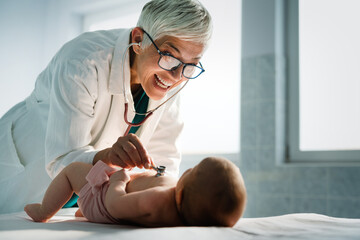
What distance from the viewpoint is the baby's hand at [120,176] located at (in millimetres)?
1222

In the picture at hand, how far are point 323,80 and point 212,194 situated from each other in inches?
107

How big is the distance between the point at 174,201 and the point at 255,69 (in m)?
2.61

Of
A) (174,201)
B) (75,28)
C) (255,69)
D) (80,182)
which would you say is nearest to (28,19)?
(75,28)

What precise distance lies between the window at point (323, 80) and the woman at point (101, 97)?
1.83m

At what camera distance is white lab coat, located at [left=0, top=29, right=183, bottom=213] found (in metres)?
1.51

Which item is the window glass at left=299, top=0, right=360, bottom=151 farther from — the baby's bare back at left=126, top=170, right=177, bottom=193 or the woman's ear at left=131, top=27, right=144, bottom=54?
the baby's bare back at left=126, top=170, right=177, bottom=193

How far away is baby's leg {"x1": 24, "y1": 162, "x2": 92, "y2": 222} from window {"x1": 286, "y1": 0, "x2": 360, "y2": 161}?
246 centimetres

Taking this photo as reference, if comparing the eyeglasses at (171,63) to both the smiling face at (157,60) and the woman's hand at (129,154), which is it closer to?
the smiling face at (157,60)

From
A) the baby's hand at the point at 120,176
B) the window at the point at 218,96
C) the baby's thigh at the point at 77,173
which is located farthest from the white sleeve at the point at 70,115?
the window at the point at 218,96

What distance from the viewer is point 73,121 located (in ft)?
4.90

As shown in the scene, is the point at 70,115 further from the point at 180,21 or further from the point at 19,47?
the point at 19,47

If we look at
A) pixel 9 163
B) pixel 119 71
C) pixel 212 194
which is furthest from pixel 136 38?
pixel 212 194

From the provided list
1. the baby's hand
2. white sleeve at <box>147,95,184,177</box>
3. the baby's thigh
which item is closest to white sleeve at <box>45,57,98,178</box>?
the baby's thigh

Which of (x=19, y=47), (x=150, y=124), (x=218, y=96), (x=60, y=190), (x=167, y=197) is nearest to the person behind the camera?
(x=167, y=197)
